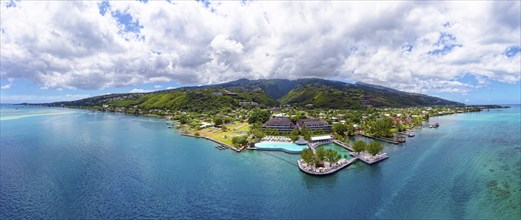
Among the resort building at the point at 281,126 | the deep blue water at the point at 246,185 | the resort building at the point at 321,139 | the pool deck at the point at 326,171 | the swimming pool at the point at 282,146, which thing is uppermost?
the resort building at the point at 281,126

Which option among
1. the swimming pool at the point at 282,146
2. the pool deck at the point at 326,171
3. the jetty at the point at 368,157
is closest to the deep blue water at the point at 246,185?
the pool deck at the point at 326,171

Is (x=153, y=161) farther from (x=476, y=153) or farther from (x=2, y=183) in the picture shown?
(x=476, y=153)

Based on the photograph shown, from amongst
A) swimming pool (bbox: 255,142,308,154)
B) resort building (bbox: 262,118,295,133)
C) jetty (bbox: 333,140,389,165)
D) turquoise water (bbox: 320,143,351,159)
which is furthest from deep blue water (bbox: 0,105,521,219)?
resort building (bbox: 262,118,295,133)

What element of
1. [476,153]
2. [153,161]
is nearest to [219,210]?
[153,161]

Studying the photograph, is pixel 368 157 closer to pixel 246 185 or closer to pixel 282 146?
pixel 282 146

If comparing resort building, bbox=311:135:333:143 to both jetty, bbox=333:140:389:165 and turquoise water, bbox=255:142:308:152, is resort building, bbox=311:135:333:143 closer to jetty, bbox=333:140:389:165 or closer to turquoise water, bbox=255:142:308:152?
turquoise water, bbox=255:142:308:152

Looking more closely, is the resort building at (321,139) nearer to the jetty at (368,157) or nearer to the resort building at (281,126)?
the jetty at (368,157)

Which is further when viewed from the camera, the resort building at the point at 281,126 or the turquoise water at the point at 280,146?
the resort building at the point at 281,126
